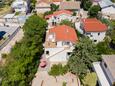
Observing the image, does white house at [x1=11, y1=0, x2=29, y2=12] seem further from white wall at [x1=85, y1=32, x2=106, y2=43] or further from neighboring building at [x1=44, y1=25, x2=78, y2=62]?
white wall at [x1=85, y1=32, x2=106, y2=43]

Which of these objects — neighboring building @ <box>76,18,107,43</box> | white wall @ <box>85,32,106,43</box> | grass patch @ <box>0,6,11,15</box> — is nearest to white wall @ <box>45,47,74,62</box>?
neighboring building @ <box>76,18,107,43</box>

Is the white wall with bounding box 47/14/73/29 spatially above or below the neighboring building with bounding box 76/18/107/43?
below

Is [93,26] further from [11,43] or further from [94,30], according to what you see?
[11,43]

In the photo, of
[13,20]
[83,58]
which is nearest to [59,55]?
[83,58]

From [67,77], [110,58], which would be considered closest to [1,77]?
[67,77]

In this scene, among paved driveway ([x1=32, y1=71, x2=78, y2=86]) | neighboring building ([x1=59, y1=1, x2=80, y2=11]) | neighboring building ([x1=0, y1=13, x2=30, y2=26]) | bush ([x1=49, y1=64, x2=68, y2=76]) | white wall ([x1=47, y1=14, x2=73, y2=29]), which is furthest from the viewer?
neighboring building ([x1=59, y1=1, x2=80, y2=11])

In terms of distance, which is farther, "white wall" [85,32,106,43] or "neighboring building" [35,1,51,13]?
"neighboring building" [35,1,51,13]

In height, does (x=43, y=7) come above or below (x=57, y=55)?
below
